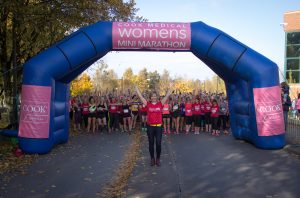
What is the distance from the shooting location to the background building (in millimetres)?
35081

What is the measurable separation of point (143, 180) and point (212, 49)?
5134mm

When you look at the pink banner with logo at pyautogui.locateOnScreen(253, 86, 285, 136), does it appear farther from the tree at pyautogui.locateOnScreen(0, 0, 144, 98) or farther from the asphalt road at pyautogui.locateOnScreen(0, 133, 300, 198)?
the tree at pyautogui.locateOnScreen(0, 0, 144, 98)

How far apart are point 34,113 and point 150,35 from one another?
3948 mm

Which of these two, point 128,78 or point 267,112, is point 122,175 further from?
point 128,78

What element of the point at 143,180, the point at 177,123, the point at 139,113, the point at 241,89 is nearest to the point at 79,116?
the point at 139,113

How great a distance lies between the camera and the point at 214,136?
46.4ft

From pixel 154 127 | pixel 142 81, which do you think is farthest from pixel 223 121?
pixel 142 81

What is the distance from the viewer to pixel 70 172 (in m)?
7.87

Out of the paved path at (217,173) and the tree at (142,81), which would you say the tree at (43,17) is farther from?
the tree at (142,81)

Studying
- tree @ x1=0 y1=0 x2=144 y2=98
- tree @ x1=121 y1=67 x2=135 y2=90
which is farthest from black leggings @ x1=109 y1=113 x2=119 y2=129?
tree @ x1=121 y1=67 x2=135 y2=90

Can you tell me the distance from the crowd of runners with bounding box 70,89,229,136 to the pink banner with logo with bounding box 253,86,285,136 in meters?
4.35

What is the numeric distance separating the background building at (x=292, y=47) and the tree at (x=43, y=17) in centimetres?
2214

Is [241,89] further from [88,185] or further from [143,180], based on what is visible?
[88,185]

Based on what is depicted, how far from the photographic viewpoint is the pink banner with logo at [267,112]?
1052 centimetres
